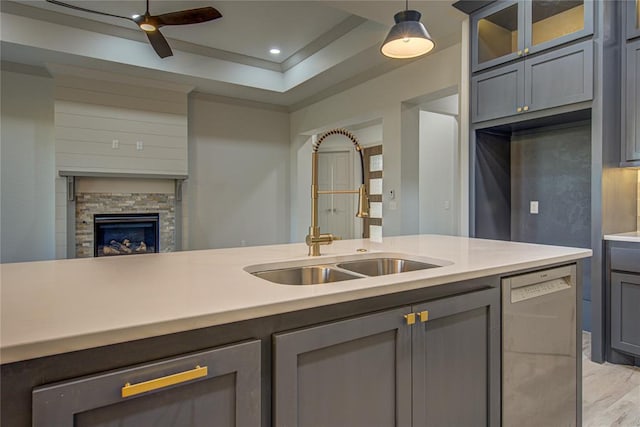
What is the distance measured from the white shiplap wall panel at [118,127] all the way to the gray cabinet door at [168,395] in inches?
198

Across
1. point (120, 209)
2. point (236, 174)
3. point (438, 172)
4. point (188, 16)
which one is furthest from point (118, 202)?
point (438, 172)

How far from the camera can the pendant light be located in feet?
7.52

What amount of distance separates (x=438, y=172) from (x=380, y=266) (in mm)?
4417

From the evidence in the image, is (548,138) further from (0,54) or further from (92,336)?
(0,54)

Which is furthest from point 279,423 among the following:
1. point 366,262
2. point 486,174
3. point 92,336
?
point 486,174

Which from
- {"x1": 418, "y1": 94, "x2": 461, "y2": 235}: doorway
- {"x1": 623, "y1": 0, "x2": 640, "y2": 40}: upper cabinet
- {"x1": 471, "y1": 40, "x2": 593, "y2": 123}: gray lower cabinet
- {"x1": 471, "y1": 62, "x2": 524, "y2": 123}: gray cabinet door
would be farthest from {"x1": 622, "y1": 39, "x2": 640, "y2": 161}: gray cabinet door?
{"x1": 418, "y1": 94, "x2": 461, "y2": 235}: doorway

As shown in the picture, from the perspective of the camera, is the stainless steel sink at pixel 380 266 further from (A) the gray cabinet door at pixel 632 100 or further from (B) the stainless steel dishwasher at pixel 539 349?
(A) the gray cabinet door at pixel 632 100

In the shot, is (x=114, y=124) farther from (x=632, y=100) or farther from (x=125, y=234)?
(x=632, y=100)

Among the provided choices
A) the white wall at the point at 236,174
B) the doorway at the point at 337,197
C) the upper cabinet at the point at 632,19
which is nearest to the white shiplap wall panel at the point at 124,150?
the white wall at the point at 236,174

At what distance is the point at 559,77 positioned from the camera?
2.65 metres

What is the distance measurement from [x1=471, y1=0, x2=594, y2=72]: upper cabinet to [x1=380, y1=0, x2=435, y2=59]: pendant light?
37.0 inches

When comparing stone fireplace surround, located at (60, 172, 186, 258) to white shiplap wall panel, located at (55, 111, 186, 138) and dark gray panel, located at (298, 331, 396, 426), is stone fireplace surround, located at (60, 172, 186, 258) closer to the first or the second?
white shiplap wall panel, located at (55, 111, 186, 138)

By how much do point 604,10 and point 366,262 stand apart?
2.49 meters

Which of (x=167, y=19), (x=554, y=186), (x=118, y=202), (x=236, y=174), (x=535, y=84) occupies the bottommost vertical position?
(x=118, y=202)
